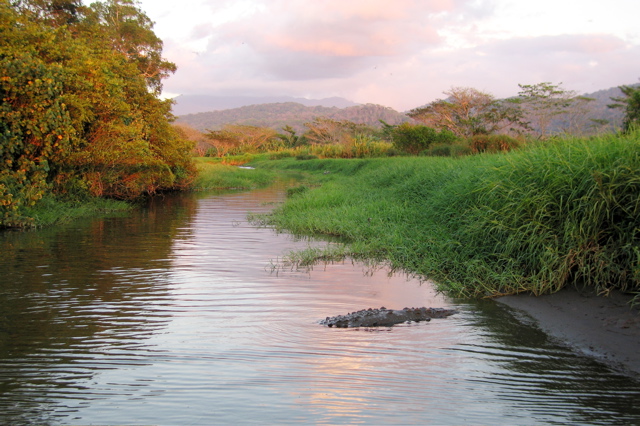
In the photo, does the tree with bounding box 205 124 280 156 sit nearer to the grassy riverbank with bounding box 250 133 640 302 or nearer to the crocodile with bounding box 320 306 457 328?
the grassy riverbank with bounding box 250 133 640 302

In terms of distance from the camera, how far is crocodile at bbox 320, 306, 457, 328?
5.00 meters

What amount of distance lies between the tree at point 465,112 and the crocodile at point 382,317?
1523 inches

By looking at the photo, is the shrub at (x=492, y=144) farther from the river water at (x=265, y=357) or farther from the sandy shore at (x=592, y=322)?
the sandy shore at (x=592, y=322)

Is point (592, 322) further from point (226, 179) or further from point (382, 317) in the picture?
point (226, 179)

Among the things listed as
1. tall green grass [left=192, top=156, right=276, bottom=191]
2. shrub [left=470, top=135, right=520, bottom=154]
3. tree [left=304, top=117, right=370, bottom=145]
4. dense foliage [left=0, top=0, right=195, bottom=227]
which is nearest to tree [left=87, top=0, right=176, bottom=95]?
tall green grass [left=192, top=156, right=276, bottom=191]

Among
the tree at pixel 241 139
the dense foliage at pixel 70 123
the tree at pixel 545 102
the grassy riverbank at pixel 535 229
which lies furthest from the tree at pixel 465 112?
the grassy riverbank at pixel 535 229

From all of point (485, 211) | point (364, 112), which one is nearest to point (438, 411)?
point (485, 211)

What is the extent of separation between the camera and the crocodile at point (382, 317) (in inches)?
197

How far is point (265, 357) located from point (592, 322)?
123 inches

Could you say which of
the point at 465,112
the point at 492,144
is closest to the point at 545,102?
the point at 465,112

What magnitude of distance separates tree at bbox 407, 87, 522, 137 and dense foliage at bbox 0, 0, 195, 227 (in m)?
29.2

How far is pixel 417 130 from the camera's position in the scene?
29.6 m

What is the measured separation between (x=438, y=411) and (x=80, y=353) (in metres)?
2.90

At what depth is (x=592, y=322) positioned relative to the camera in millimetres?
4938
